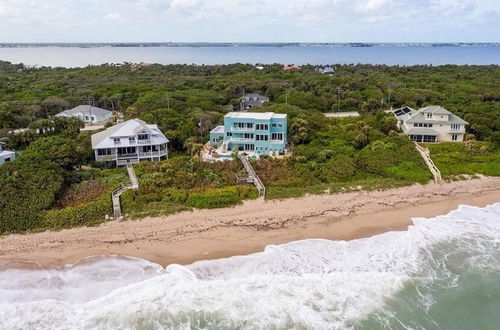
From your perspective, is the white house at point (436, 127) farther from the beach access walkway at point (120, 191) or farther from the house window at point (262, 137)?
the beach access walkway at point (120, 191)

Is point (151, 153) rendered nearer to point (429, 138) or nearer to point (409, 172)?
point (409, 172)

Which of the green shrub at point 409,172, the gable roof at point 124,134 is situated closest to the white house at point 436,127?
the green shrub at point 409,172

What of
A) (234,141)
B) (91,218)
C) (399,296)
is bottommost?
(399,296)

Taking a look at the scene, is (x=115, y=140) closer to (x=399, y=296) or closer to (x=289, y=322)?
(x=289, y=322)

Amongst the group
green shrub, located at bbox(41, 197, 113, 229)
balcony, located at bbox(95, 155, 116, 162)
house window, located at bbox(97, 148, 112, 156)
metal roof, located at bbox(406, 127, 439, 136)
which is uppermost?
metal roof, located at bbox(406, 127, 439, 136)

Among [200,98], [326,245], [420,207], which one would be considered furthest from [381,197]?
[200,98]

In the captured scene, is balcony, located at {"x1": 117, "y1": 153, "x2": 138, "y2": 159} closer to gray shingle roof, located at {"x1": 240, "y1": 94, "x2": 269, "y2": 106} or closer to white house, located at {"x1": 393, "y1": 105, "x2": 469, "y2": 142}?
white house, located at {"x1": 393, "y1": 105, "x2": 469, "y2": 142}

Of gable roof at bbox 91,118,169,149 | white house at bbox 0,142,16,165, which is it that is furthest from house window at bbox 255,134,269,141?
white house at bbox 0,142,16,165
